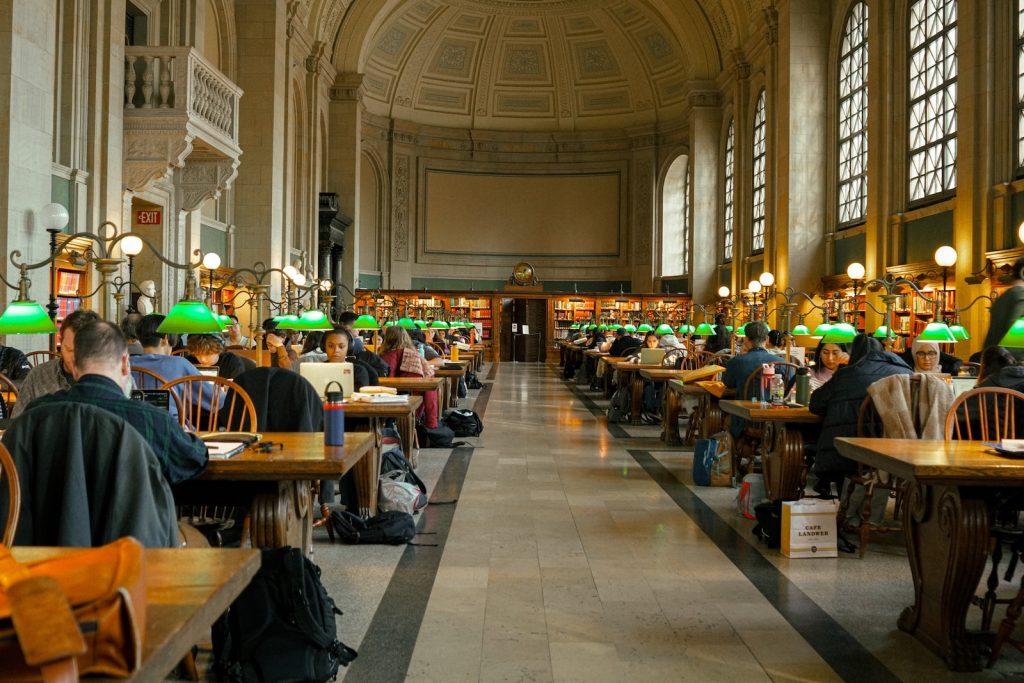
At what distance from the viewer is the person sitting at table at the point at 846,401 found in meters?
5.47

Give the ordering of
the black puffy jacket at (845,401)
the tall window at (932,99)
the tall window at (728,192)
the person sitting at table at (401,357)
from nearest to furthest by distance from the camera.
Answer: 1. the black puffy jacket at (845,401)
2. the person sitting at table at (401,357)
3. the tall window at (932,99)
4. the tall window at (728,192)

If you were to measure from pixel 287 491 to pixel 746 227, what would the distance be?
21129 millimetres

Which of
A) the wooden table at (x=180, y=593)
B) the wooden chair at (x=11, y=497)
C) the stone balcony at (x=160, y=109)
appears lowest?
the wooden table at (x=180, y=593)

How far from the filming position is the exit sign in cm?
1368

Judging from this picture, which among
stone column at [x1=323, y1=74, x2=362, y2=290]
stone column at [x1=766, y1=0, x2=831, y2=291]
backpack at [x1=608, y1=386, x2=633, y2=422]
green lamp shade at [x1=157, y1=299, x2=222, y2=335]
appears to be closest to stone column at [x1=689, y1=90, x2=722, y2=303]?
stone column at [x1=766, y1=0, x2=831, y2=291]

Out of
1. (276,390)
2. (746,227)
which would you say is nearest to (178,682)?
(276,390)

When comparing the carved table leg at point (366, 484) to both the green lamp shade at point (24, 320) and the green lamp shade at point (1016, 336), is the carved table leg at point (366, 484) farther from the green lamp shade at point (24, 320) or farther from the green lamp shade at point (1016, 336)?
the green lamp shade at point (1016, 336)

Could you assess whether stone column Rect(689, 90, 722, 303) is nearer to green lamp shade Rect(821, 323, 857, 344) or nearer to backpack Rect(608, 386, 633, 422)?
backpack Rect(608, 386, 633, 422)

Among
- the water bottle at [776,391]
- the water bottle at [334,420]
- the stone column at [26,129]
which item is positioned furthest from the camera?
the stone column at [26,129]

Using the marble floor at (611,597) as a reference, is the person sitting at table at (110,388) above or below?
above

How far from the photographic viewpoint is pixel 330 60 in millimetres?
25328

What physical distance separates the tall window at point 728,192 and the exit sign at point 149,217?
16.2 meters

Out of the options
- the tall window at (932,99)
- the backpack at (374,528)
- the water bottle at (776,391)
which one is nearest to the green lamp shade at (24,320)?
the backpack at (374,528)

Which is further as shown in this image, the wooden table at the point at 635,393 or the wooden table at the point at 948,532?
the wooden table at the point at 635,393
